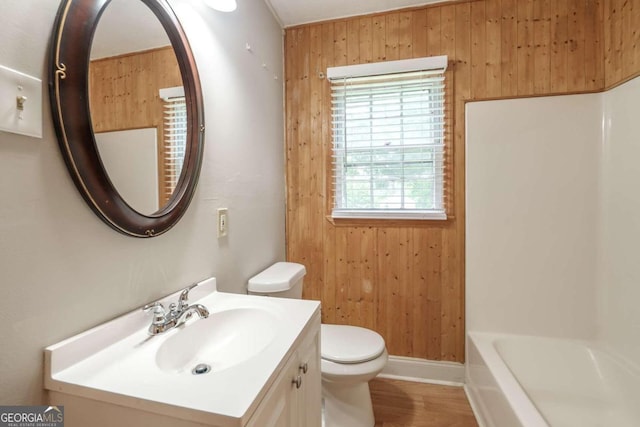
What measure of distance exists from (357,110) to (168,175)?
1403mm

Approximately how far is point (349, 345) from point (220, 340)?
0.75 metres

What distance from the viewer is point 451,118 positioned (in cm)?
187

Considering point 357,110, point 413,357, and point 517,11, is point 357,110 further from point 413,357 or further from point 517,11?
point 413,357

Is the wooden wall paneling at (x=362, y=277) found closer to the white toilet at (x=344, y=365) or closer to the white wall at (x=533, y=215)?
the white toilet at (x=344, y=365)

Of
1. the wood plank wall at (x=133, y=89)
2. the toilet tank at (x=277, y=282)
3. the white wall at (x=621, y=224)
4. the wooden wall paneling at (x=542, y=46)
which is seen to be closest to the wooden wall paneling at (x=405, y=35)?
the wooden wall paneling at (x=542, y=46)

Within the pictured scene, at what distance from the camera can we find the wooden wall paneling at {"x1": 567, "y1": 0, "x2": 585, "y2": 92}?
1.70m

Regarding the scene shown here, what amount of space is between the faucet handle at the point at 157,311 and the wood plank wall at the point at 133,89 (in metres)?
0.36

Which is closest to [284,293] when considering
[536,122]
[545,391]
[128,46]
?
[128,46]

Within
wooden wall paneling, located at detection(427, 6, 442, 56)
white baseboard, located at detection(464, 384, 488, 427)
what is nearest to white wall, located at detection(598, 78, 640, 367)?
white baseboard, located at detection(464, 384, 488, 427)

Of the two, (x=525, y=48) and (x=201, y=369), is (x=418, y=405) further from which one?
(x=525, y=48)

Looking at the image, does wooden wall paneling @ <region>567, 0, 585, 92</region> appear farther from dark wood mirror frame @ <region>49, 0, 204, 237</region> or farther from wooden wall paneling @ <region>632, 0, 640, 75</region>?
dark wood mirror frame @ <region>49, 0, 204, 237</region>

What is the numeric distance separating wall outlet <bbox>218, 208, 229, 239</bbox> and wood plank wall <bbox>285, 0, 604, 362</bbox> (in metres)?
0.81

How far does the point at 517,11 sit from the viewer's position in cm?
177

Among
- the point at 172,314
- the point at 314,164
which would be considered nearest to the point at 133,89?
the point at 172,314
